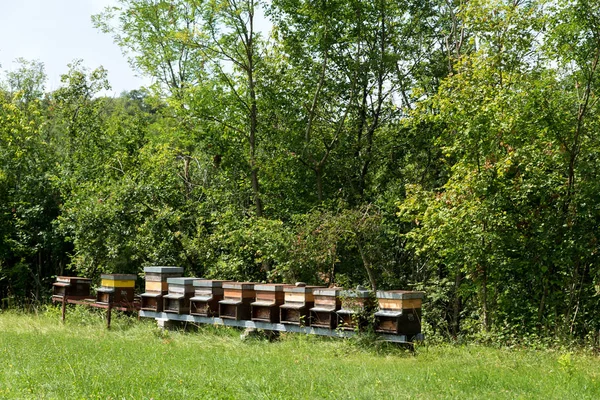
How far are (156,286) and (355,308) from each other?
15.5 ft

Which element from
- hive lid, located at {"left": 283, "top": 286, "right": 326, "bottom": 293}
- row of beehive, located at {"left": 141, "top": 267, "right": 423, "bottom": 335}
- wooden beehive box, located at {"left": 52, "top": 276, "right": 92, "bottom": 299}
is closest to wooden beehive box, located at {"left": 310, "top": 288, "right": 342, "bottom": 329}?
row of beehive, located at {"left": 141, "top": 267, "right": 423, "bottom": 335}

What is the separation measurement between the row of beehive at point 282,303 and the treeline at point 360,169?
205cm

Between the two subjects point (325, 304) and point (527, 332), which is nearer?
point (325, 304)

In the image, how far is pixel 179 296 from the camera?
12.5 metres

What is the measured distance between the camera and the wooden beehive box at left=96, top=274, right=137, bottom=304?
1351 cm

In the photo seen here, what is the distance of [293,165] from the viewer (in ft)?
55.9

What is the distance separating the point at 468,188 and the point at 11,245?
42.1ft

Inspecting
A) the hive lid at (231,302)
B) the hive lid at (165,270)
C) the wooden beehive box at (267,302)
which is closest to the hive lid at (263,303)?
the wooden beehive box at (267,302)

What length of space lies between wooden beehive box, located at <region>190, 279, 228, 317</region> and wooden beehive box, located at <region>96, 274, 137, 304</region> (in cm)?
197

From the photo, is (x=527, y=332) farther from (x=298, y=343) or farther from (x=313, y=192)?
(x=313, y=192)

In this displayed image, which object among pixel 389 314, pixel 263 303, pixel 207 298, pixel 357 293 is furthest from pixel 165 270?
pixel 389 314

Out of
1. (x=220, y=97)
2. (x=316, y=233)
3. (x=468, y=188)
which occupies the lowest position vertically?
(x=316, y=233)

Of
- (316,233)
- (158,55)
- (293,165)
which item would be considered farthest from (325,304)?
(158,55)

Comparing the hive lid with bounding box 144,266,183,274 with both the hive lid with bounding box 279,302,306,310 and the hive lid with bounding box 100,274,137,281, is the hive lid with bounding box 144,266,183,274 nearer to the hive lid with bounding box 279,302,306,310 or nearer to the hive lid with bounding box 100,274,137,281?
the hive lid with bounding box 100,274,137,281
